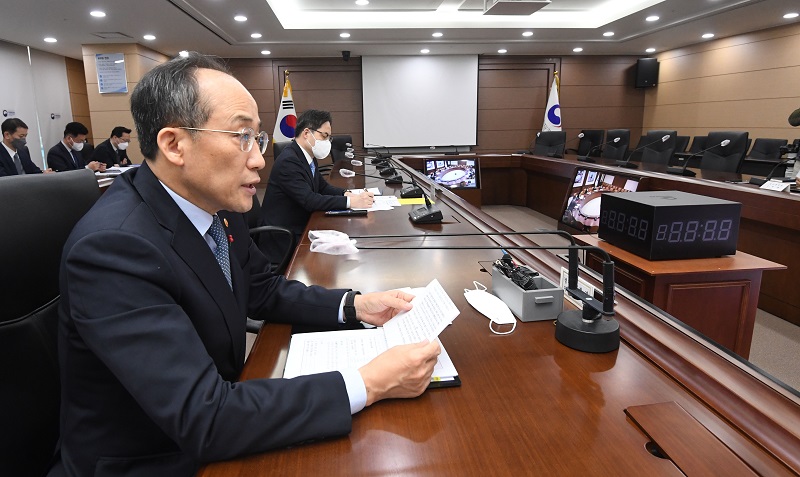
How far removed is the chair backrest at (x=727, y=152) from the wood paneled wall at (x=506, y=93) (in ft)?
13.5

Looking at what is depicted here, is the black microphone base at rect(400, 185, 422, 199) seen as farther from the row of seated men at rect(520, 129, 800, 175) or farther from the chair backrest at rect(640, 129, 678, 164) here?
the chair backrest at rect(640, 129, 678, 164)

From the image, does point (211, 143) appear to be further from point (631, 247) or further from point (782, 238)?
point (782, 238)

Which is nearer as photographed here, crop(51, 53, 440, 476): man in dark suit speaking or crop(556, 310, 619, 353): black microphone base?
crop(51, 53, 440, 476): man in dark suit speaking

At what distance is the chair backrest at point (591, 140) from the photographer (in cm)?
727

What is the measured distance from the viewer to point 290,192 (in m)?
2.78

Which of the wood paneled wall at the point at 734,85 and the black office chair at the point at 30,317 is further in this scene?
the wood paneled wall at the point at 734,85

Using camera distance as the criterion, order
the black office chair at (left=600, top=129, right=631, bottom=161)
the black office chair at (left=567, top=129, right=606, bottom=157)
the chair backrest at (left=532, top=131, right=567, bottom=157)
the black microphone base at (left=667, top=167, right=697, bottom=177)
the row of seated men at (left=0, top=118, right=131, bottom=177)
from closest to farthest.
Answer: the black microphone base at (left=667, top=167, right=697, bottom=177)
the row of seated men at (left=0, top=118, right=131, bottom=177)
the black office chair at (left=600, top=129, right=631, bottom=161)
the chair backrest at (left=532, top=131, right=567, bottom=157)
the black office chair at (left=567, top=129, right=606, bottom=157)

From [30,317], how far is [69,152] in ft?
20.2

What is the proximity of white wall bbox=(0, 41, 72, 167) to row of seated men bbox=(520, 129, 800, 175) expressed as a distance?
25.8ft

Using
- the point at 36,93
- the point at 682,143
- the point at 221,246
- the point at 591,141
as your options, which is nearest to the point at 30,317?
the point at 221,246

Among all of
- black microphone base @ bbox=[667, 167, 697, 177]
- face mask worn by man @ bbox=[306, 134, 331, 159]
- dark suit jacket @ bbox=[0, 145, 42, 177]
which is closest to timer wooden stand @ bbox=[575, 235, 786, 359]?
face mask worn by man @ bbox=[306, 134, 331, 159]

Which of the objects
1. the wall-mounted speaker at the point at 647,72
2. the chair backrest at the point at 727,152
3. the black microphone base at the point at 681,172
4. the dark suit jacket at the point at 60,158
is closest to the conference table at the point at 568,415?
the black microphone base at the point at 681,172

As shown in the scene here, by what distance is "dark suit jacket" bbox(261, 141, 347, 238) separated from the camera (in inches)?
108

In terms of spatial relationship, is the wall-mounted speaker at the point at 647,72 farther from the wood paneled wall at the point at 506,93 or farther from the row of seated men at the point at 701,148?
the row of seated men at the point at 701,148
